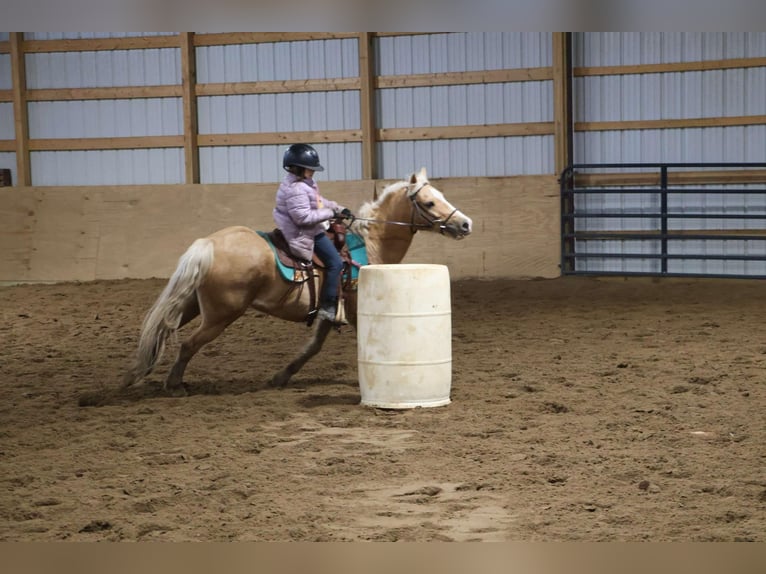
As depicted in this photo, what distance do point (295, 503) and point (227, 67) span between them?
10.6 m

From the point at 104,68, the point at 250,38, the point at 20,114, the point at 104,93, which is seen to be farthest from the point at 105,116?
the point at 250,38

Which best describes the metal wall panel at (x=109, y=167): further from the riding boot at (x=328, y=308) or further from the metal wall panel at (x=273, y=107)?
the riding boot at (x=328, y=308)

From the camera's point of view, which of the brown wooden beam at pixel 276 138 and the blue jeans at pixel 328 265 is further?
the brown wooden beam at pixel 276 138

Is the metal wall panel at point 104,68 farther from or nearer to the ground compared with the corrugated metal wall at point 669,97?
farther from the ground

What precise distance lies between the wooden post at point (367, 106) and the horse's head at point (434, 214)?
6.40 meters

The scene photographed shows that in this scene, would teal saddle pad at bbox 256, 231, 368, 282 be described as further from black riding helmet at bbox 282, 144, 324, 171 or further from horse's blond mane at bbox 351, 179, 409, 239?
black riding helmet at bbox 282, 144, 324, 171

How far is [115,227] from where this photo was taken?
12852 mm

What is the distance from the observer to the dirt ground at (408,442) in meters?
3.30

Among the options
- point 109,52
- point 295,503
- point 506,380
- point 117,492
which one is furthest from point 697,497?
point 109,52

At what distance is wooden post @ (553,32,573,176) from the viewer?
11664 mm

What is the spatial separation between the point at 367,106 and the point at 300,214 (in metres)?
7.06

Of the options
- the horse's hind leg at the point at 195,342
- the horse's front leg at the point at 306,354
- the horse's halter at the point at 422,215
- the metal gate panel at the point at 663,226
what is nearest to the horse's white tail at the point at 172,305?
the horse's hind leg at the point at 195,342

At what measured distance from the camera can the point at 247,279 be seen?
18.8ft

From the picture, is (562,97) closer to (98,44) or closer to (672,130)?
(672,130)
